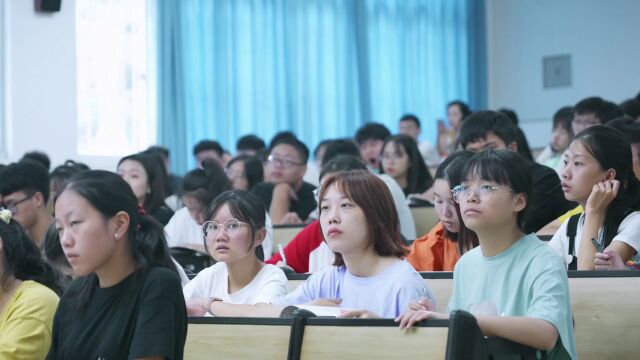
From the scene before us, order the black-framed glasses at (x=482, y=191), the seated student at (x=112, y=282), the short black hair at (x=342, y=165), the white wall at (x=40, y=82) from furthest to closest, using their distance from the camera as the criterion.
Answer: the white wall at (x=40, y=82)
the short black hair at (x=342, y=165)
the black-framed glasses at (x=482, y=191)
the seated student at (x=112, y=282)

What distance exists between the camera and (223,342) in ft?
9.39

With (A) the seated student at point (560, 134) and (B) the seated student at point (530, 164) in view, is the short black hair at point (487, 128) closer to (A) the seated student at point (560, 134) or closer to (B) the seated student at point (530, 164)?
(B) the seated student at point (530, 164)

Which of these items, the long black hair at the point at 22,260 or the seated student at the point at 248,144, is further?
the seated student at the point at 248,144

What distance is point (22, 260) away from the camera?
3.17 m

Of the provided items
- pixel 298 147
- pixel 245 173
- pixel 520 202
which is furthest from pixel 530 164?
pixel 245 173

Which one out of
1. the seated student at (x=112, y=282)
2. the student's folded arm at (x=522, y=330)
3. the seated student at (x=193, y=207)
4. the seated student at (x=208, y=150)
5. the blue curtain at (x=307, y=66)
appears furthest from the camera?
the blue curtain at (x=307, y=66)

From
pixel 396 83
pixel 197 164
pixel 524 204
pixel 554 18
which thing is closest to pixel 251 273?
pixel 524 204

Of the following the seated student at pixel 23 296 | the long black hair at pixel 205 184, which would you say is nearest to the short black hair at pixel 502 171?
the seated student at pixel 23 296

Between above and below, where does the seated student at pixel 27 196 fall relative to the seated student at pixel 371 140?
below

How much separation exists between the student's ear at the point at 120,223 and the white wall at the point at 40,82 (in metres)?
5.21

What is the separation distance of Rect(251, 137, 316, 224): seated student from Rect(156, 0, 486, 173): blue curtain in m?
2.18

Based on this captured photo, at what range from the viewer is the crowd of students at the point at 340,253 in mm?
2559

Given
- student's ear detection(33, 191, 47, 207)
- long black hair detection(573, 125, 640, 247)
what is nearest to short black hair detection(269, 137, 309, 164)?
student's ear detection(33, 191, 47, 207)

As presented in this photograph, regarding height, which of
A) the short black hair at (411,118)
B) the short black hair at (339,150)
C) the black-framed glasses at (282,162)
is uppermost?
the short black hair at (411,118)
